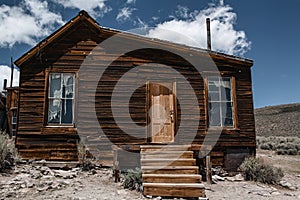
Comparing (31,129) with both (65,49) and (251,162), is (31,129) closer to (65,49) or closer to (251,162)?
(65,49)

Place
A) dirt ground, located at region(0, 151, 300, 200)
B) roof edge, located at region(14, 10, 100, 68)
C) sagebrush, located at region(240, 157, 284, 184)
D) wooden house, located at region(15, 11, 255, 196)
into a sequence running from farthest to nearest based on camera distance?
roof edge, located at region(14, 10, 100, 68), wooden house, located at region(15, 11, 255, 196), sagebrush, located at region(240, 157, 284, 184), dirt ground, located at region(0, 151, 300, 200)

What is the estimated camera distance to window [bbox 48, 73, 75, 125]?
9055 mm

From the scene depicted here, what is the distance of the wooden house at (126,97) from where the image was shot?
29.5 ft

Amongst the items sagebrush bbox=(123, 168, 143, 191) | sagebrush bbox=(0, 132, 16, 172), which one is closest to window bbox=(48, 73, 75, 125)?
sagebrush bbox=(0, 132, 16, 172)

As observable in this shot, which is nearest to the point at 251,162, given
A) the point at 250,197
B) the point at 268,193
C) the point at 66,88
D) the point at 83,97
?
the point at 268,193

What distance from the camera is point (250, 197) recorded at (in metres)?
7.04

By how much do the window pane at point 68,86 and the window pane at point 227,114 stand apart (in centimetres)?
556

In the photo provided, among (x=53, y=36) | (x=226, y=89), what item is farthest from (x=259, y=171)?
(x=53, y=36)

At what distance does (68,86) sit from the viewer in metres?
9.26

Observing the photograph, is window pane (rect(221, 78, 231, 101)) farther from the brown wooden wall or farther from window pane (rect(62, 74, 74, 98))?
window pane (rect(62, 74, 74, 98))

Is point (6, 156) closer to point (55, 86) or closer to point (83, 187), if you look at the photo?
point (55, 86)

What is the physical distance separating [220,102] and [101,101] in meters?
4.39

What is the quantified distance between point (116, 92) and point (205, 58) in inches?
142

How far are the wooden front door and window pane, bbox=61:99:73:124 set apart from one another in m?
2.78
